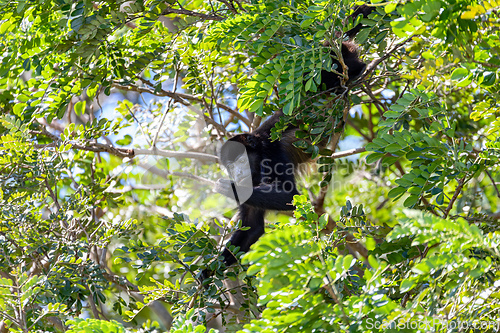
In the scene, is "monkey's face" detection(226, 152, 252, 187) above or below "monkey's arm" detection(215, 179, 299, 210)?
above

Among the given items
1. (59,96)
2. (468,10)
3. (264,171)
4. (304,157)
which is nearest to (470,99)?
(304,157)

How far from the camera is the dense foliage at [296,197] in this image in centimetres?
127

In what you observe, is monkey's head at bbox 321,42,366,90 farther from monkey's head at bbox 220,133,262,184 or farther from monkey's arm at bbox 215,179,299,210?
monkey's arm at bbox 215,179,299,210

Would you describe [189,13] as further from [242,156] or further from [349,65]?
[242,156]

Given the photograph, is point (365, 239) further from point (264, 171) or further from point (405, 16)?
point (264, 171)

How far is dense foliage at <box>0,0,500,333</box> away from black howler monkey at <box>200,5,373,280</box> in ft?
0.90

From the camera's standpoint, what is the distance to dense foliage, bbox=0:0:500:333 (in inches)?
50.1

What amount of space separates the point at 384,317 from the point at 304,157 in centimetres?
356

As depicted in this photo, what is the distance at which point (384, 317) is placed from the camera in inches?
50.1

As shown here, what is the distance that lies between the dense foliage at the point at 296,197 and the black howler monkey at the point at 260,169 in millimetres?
274

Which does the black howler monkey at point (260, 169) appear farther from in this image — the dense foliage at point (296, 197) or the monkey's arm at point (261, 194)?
the dense foliage at point (296, 197)

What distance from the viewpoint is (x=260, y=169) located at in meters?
4.48

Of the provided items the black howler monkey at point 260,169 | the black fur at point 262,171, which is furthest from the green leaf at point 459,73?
the black fur at point 262,171

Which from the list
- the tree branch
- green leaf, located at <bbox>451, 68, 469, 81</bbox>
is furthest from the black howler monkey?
green leaf, located at <bbox>451, 68, 469, 81</bbox>
